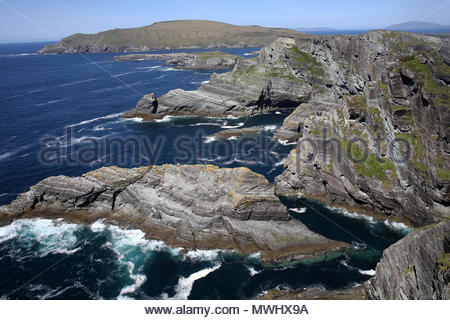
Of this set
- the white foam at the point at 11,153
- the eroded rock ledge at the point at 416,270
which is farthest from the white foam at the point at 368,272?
the white foam at the point at 11,153

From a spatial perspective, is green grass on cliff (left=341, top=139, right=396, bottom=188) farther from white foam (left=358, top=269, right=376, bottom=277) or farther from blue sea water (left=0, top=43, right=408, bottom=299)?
white foam (left=358, top=269, right=376, bottom=277)

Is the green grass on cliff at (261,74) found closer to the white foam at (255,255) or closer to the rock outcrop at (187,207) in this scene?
the rock outcrop at (187,207)

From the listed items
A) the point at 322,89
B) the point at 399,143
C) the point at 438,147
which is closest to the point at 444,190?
the point at 438,147

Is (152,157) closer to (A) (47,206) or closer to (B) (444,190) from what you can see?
(A) (47,206)

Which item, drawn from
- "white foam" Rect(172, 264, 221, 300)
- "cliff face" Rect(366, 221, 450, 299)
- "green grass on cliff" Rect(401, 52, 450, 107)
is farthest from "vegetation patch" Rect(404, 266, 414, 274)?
"green grass on cliff" Rect(401, 52, 450, 107)

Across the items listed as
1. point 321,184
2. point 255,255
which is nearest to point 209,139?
point 321,184

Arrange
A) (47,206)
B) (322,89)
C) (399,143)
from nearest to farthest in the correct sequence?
(399,143)
(47,206)
(322,89)
